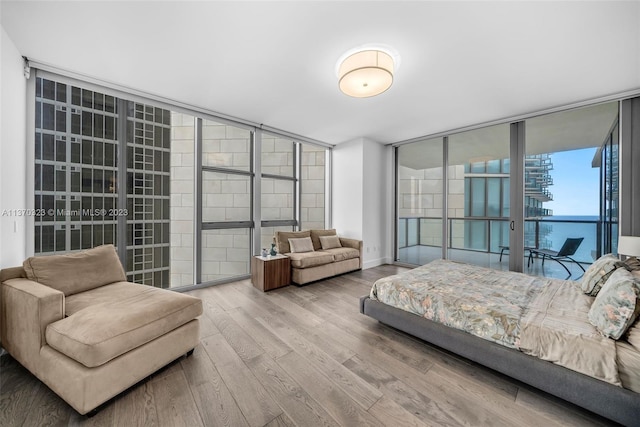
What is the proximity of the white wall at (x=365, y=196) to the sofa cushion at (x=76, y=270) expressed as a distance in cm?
385

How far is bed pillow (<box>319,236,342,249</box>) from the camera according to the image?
4634mm

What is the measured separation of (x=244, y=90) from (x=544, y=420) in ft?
12.8

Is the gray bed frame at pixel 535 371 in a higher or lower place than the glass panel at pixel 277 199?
lower

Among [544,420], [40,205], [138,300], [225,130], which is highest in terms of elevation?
[225,130]

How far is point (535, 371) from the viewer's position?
1.59 m

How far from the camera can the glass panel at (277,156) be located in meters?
4.59

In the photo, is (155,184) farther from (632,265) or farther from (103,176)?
(632,265)

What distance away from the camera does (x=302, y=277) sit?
3.82m

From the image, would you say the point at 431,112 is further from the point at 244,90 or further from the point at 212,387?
the point at 212,387

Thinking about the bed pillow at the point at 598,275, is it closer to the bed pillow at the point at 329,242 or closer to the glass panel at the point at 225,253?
the bed pillow at the point at 329,242

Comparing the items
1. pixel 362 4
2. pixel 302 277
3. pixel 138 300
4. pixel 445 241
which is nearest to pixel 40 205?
pixel 138 300

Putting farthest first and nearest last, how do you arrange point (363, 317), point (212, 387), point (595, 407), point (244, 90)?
point (244, 90) → point (363, 317) → point (212, 387) → point (595, 407)

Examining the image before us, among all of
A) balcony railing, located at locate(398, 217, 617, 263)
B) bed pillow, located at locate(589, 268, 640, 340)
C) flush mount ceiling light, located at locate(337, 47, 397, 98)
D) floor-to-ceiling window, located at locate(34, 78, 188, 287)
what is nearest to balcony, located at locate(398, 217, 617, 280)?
balcony railing, located at locate(398, 217, 617, 263)

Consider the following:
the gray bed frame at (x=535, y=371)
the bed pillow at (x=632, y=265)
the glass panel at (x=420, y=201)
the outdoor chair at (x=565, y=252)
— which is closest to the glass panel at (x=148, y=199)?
the gray bed frame at (x=535, y=371)
